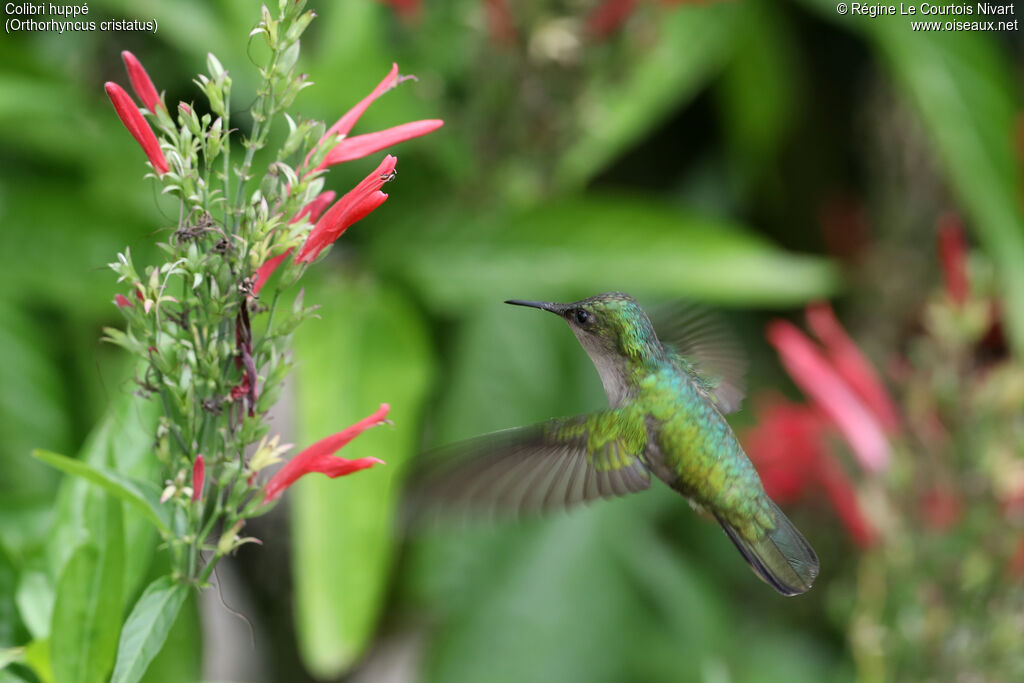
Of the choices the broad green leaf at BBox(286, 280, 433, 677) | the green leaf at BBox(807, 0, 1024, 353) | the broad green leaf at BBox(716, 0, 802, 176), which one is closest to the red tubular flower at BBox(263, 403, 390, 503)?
the broad green leaf at BBox(286, 280, 433, 677)

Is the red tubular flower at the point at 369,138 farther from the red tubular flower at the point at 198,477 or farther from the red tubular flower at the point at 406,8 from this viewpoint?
the red tubular flower at the point at 406,8

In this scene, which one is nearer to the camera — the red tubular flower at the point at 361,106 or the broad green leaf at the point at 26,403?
the red tubular flower at the point at 361,106

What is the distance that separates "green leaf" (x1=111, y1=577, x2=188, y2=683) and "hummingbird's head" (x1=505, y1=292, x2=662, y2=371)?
25 cm

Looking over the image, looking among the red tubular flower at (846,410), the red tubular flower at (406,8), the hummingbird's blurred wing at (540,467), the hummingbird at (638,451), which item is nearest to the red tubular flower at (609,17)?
the red tubular flower at (406,8)

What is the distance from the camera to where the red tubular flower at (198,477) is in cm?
51

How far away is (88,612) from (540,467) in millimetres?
265

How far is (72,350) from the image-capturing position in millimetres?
1360

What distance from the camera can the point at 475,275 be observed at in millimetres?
1215

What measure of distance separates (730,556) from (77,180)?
1.10 metres

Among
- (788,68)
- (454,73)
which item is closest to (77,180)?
(454,73)

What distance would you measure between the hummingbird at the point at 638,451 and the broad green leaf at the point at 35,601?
0.26 metres

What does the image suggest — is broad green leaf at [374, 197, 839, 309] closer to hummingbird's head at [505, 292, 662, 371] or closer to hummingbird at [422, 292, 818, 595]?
hummingbird at [422, 292, 818, 595]

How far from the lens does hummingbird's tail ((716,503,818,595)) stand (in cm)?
66

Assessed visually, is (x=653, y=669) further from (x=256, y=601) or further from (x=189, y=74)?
(x=189, y=74)
